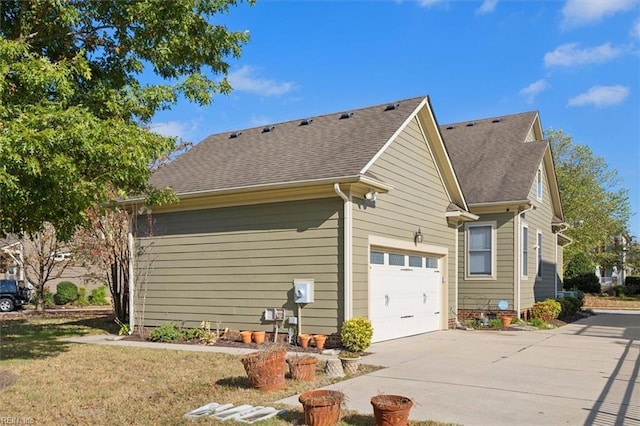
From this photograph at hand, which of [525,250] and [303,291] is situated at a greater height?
[525,250]

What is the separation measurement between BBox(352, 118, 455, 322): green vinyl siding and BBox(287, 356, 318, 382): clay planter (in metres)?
3.16

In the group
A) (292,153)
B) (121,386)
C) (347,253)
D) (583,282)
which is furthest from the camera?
(583,282)

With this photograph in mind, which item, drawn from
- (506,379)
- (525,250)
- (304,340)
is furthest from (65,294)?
(506,379)

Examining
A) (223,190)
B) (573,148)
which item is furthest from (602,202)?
(223,190)

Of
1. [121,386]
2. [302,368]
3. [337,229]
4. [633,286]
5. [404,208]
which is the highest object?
[404,208]

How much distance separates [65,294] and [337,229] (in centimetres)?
2479

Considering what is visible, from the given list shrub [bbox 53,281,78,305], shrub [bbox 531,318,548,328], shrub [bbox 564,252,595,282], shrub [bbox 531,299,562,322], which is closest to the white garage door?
shrub [bbox 531,318,548,328]

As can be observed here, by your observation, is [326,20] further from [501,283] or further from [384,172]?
[501,283]

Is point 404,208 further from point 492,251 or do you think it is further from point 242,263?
point 492,251

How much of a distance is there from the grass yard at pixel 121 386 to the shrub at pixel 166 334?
1.31 m

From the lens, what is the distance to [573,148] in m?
36.6

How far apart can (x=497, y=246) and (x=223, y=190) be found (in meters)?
9.03

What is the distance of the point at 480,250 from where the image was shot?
17.1 m

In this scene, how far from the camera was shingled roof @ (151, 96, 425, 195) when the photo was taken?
38.1 ft
